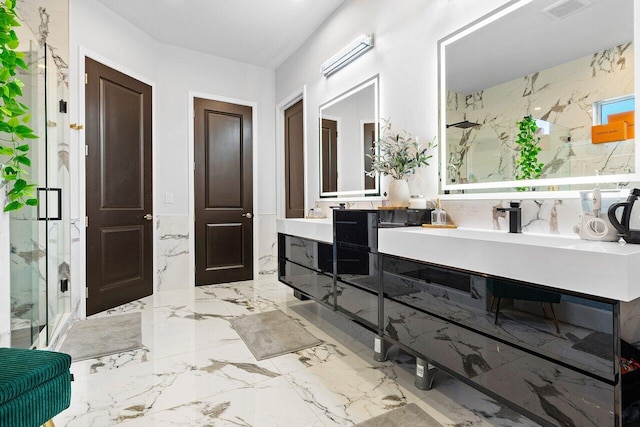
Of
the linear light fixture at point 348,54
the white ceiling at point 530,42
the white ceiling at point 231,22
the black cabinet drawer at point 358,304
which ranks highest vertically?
the white ceiling at point 231,22

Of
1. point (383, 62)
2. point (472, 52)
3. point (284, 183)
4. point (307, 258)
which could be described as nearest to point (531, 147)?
point (472, 52)

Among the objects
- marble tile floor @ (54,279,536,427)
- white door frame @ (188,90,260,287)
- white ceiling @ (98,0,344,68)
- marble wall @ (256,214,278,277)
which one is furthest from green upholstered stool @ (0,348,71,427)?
marble wall @ (256,214,278,277)

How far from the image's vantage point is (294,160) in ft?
14.0

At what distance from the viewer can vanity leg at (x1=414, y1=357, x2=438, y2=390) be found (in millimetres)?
1754

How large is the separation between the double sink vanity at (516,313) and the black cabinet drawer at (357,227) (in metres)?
0.01

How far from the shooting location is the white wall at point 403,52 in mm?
2127

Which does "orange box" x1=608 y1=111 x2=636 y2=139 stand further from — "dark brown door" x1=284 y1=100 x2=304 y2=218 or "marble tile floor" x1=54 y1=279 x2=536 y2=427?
"dark brown door" x1=284 y1=100 x2=304 y2=218

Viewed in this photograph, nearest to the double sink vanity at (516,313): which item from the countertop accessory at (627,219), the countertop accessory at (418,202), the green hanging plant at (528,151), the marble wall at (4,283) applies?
the countertop accessory at (627,219)

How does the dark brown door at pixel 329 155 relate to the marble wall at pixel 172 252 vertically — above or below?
above

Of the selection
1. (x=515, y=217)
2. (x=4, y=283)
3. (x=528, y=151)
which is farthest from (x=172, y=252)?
(x=528, y=151)

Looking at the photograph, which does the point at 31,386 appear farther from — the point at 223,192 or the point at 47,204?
the point at 223,192

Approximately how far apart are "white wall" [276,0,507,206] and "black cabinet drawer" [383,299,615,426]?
3.23ft

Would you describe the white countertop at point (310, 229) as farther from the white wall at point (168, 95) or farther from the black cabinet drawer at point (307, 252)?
the white wall at point (168, 95)

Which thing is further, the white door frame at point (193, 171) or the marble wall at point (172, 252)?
the white door frame at point (193, 171)
